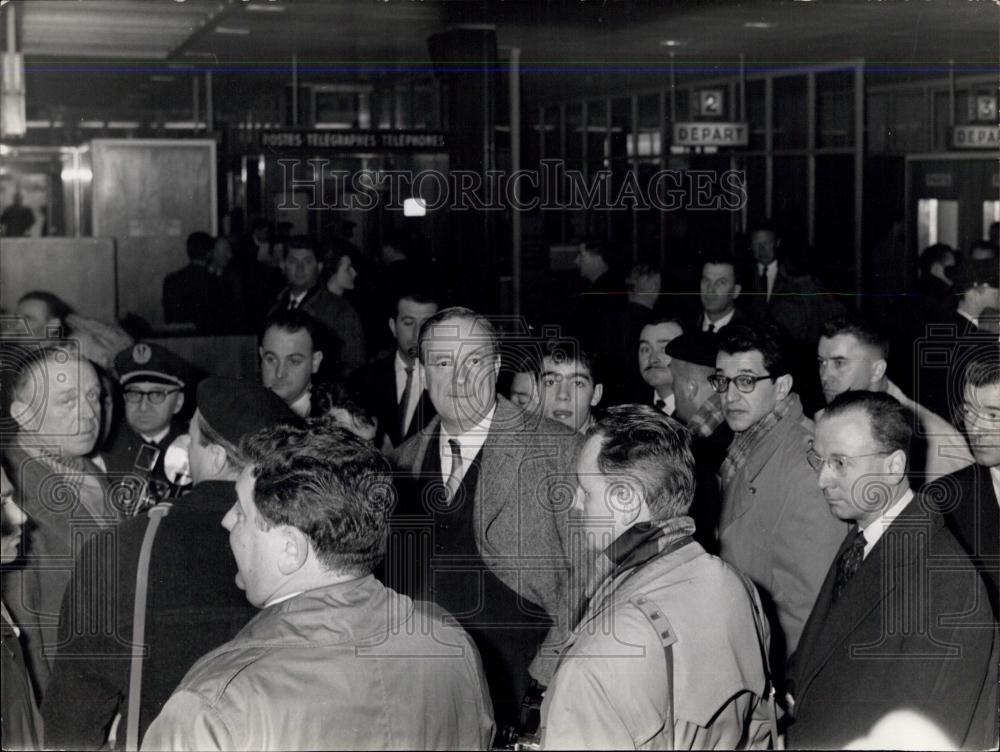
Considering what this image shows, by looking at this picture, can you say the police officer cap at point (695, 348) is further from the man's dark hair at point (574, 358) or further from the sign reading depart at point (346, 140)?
the sign reading depart at point (346, 140)

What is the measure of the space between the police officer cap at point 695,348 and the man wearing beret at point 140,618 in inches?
83.0

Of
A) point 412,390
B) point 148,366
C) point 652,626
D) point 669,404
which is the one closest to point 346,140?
point 412,390

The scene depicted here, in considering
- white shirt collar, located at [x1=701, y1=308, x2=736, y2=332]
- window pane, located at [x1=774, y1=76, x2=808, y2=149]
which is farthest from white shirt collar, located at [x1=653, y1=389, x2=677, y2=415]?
window pane, located at [x1=774, y1=76, x2=808, y2=149]

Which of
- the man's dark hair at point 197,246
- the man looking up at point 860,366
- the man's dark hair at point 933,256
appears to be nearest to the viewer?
the man looking up at point 860,366

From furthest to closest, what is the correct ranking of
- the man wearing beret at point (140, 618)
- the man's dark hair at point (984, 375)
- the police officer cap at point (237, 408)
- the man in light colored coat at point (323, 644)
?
the man's dark hair at point (984, 375), the police officer cap at point (237, 408), the man wearing beret at point (140, 618), the man in light colored coat at point (323, 644)

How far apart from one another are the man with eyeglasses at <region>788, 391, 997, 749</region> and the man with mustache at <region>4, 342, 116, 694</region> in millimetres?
1684

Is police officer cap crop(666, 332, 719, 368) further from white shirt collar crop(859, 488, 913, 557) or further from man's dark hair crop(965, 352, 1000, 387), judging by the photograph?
white shirt collar crop(859, 488, 913, 557)

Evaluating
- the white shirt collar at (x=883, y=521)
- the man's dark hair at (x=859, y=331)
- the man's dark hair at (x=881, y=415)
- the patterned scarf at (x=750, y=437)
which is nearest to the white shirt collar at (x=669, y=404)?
the man's dark hair at (x=859, y=331)

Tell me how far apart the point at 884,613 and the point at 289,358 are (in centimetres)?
260

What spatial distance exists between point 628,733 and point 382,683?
17.3 inches

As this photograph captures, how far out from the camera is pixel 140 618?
2328 mm

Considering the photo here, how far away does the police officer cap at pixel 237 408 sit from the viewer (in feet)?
8.70

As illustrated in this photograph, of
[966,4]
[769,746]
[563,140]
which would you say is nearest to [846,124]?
[966,4]

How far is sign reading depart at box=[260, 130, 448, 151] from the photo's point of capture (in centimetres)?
720
